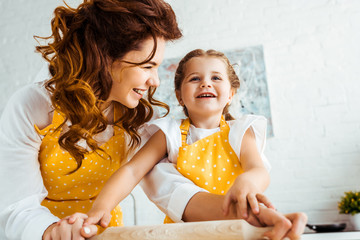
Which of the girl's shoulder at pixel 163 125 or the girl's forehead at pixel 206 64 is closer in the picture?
the girl's shoulder at pixel 163 125

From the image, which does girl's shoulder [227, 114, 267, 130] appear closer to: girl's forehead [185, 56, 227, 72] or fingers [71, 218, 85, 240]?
girl's forehead [185, 56, 227, 72]

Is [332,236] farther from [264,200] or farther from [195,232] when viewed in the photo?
[195,232]

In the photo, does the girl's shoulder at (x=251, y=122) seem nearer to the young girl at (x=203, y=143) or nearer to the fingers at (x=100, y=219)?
the young girl at (x=203, y=143)

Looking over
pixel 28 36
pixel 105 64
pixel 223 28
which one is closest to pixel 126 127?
pixel 105 64

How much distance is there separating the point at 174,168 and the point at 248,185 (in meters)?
0.36

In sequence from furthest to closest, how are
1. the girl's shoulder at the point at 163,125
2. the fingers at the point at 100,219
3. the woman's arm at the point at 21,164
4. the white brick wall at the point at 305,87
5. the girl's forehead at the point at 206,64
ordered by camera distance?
1. the white brick wall at the point at 305,87
2. the girl's forehead at the point at 206,64
3. the girl's shoulder at the point at 163,125
4. the woman's arm at the point at 21,164
5. the fingers at the point at 100,219

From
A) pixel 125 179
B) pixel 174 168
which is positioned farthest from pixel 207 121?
pixel 125 179

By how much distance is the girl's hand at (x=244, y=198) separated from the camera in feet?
2.18

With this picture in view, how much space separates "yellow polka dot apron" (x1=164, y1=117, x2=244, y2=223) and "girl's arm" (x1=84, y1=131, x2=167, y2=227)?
0.08m

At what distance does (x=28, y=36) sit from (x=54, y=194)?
2.97 metres

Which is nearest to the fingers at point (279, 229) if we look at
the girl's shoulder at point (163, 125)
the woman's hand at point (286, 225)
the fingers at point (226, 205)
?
the woman's hand at point (286, 225)

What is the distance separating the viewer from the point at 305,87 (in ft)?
9.74

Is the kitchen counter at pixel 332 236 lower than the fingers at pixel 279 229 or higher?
lower

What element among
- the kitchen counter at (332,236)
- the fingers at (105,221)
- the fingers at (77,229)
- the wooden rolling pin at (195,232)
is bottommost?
the kitchen counter at (332,236)
